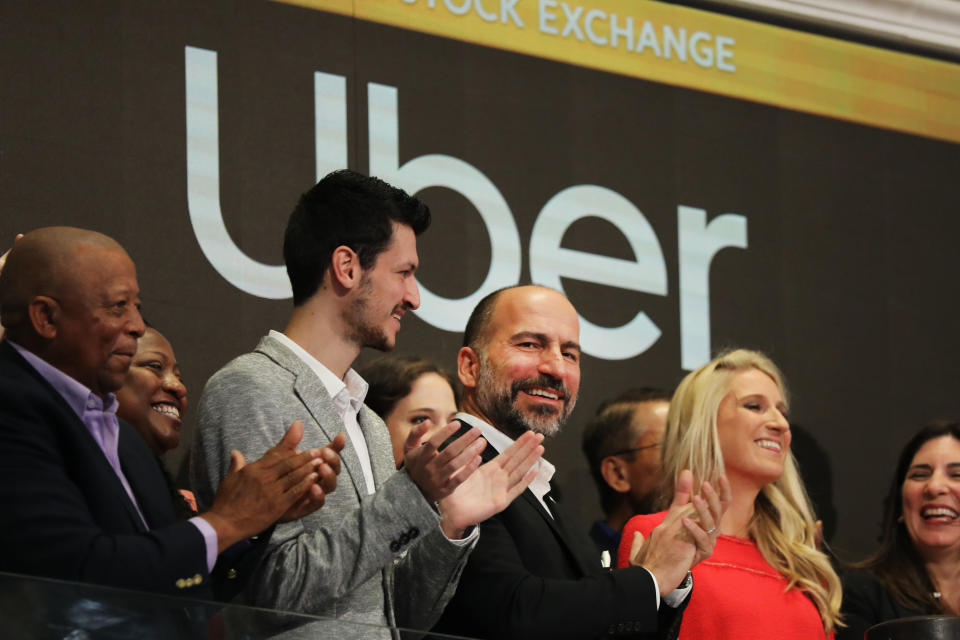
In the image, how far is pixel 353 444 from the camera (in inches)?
119

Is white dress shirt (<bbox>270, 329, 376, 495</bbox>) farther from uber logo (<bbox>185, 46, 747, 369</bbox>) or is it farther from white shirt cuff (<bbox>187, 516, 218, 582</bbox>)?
uber logo (<bbox>185, 46, 747, 369</bbox>)

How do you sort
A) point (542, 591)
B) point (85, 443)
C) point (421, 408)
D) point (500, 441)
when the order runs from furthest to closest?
point (421, 408) → point (500, 441) → point (542, 591) → point (85, 443)

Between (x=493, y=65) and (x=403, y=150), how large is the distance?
1.75 ft

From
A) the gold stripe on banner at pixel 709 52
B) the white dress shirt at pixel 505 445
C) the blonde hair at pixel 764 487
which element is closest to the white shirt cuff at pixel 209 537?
the white dress shirt at pixel 505 445

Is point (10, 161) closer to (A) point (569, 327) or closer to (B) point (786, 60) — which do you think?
(A) point (569, 327)

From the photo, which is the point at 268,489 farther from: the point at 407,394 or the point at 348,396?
the point at 407,394

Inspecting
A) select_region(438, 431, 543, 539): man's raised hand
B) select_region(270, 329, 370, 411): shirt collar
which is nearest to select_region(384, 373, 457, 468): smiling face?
select_region(270, 329, 370, 411): shirt collar

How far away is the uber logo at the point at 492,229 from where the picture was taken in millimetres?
4648

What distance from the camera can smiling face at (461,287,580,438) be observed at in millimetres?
3516

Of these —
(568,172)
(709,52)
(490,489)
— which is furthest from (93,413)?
(709,52)

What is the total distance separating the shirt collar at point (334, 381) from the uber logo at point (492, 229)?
1.60 metres

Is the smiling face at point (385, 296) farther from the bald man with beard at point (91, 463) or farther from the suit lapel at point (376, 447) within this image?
the bald man with beard at point (91, 463)

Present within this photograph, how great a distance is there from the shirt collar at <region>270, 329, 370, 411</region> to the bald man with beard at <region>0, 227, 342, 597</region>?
0.37 meters

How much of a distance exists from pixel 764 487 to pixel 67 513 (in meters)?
2.37
